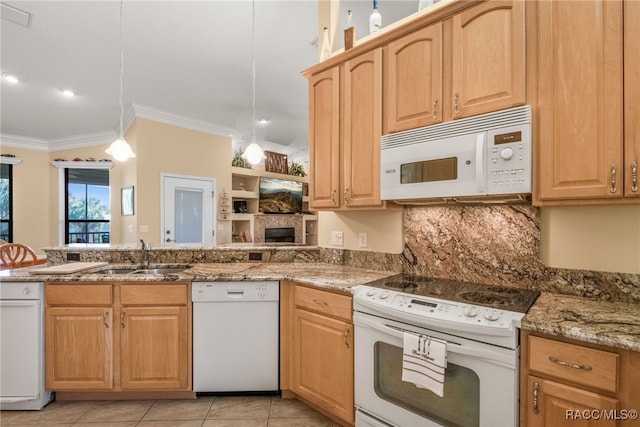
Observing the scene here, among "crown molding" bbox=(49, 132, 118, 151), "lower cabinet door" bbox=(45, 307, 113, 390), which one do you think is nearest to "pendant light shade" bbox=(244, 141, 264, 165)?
"lower cabinet door" bbox=(45, 307, 113, 390)

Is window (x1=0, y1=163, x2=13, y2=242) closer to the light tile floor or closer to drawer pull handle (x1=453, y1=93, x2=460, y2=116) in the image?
the light tile floor

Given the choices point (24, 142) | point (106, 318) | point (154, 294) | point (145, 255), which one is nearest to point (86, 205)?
point (24, 142)

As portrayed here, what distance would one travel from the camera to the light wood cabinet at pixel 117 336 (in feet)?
7.38

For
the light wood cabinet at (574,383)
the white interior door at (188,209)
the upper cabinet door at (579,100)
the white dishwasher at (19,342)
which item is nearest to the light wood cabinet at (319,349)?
the light wood cabinet at (574,383)

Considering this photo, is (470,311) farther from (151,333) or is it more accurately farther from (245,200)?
(245,200)

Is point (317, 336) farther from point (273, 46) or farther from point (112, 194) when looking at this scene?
point (112, 194)

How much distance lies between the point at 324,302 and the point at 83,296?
165 centimetres

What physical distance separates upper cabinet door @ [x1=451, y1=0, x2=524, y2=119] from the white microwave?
0.29ft

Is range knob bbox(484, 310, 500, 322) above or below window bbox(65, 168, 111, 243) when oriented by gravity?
below

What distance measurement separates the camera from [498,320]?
53.9 inches

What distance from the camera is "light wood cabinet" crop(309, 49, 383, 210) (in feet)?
7.10

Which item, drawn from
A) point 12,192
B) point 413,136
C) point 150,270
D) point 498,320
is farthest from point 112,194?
point 498,320

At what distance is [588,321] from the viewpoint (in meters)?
1.29

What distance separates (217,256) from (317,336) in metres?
1.25
